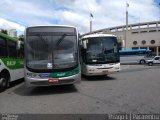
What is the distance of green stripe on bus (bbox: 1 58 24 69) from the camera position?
1138 centimetres

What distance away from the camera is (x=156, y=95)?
29.4 feet

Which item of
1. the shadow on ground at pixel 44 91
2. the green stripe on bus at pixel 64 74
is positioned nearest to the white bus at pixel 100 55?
the shadow on ground at pixel 44 91

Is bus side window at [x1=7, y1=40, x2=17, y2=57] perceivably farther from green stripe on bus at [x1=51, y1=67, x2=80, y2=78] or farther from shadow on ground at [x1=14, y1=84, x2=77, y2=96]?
green stripe on bus at [x1=51, y1=67, x2=80, y2=78]

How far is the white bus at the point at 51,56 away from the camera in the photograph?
976cm

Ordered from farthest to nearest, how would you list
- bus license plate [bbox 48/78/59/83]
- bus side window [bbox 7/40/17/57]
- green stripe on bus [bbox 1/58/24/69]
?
1. bus side window [bbox 7/40/17/57]
2. green stripe on bus [bbox 1/58/24/69]
3. bus license plate [bbox 48/78/59/83]

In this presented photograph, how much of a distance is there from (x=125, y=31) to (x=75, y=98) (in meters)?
79.4

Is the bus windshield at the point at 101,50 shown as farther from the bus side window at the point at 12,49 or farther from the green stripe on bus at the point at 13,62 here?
the bus side window at the point at 12,49

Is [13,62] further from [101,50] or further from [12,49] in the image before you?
[101,50]

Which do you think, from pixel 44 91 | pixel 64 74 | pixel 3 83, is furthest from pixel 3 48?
pixel 64 74

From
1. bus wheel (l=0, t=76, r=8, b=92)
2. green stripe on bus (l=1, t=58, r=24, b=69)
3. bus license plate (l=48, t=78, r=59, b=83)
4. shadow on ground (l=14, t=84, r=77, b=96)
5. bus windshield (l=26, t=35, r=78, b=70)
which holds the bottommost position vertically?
shadow on ground (l=14, t=84, r=77, b=96)

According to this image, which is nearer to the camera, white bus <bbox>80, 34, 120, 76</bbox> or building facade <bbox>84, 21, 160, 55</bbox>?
white bus <bbox>80, 34, 120, 76</bbox>

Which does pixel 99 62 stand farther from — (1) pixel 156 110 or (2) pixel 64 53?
(1) pixel 156 110

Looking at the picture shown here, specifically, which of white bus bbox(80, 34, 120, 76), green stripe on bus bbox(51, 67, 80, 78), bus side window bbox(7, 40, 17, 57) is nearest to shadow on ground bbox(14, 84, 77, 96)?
green stripe on bus bbox(51, 67, 80, 78)

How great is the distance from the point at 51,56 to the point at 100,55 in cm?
585
